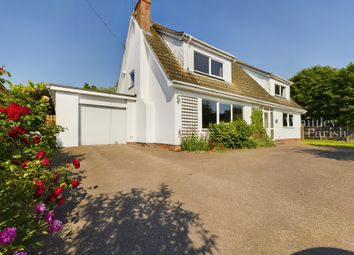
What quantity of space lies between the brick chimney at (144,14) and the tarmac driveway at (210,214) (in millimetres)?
10349

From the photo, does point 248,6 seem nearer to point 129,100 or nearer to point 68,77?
point 129,100

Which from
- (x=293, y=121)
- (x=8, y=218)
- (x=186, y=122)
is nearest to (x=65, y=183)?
(x=8, y=218)

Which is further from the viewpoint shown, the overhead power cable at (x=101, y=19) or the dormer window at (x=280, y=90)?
the dormer window at (x=280, y=90)

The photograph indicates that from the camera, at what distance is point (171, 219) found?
285 centimetres

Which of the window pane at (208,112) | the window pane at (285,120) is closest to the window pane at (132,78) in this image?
the window pane at (208,112)

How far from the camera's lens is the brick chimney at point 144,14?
1212cm

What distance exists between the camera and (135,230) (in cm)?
254

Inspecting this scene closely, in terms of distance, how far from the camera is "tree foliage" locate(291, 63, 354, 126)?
21594mm

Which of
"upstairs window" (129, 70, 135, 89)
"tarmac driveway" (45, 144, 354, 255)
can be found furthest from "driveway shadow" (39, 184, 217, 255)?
"upstairs window" (129, 70, 135, 89)

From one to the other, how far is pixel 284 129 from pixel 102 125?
15.6 metres

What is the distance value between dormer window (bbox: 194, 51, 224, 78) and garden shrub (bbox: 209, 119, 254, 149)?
369cm

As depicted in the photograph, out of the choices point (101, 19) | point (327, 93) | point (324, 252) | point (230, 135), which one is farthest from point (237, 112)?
point (327, 93)

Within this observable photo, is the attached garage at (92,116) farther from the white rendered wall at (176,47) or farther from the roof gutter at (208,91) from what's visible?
the roof gutter at (208,91)
